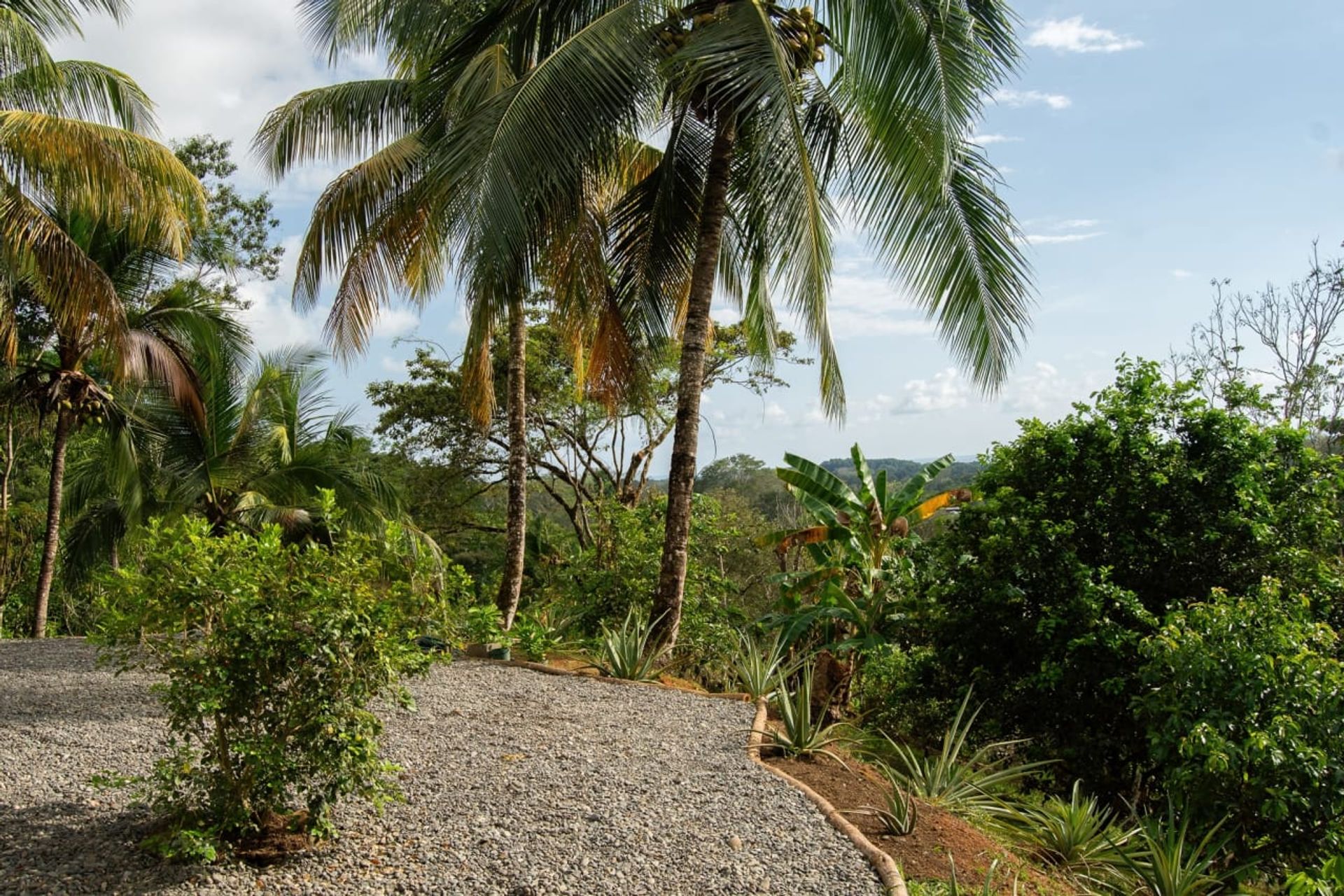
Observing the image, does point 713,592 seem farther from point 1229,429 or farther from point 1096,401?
point 1229,429

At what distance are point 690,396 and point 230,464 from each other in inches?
278

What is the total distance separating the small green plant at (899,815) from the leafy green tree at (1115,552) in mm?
2259

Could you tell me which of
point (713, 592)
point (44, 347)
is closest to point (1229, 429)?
point (713, 592)

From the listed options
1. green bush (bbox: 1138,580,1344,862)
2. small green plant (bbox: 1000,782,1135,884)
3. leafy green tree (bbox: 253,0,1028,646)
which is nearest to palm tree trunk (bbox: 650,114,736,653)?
leafy green tree (bbox: 253,0,1028,646)

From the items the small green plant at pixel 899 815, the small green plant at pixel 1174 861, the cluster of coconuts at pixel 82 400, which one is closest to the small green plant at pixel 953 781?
the small green plant at pixel 899 815

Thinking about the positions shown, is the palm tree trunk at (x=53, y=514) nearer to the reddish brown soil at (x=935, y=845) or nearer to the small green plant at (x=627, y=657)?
the small green plant at (x=627, y=657)

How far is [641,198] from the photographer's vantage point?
10.2 metres

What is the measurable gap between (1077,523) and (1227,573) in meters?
1.05

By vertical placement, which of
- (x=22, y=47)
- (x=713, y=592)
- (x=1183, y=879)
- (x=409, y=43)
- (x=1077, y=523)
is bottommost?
(x=1183, y=879)

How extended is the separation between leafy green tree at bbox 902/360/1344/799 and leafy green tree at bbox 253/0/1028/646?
115 cm

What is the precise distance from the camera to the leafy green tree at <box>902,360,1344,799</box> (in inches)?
262

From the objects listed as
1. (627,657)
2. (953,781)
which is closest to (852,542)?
(627,657)

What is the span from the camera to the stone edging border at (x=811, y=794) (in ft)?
13.6

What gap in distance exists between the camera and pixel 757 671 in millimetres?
7656
